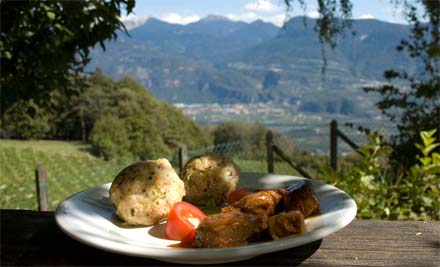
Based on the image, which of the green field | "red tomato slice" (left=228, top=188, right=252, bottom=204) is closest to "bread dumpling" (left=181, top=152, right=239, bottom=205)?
"red tomato slice" (left=228, top=188, right=252, bottom=204)

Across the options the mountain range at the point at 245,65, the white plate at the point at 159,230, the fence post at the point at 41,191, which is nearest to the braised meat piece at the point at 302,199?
the white plate at the point at 159,230

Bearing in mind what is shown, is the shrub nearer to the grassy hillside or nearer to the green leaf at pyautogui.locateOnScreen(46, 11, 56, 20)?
the green leaf at pyautogui.locateOnScreen(46, 11, 56, 20)

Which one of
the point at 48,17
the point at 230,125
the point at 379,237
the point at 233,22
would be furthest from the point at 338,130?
the point at 233,22

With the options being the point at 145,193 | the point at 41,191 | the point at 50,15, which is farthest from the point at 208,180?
the point at 41,191

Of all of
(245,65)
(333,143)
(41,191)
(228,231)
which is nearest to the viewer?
(228,231)

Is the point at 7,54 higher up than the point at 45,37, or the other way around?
the point at 45,37

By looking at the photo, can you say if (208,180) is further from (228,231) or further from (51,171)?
(51,171)

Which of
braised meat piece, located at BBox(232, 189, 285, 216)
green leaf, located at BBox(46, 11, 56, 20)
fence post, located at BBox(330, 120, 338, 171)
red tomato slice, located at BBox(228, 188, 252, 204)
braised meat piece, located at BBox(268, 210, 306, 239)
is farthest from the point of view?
fence post, located at BBox(330, 120, 338, 171)
